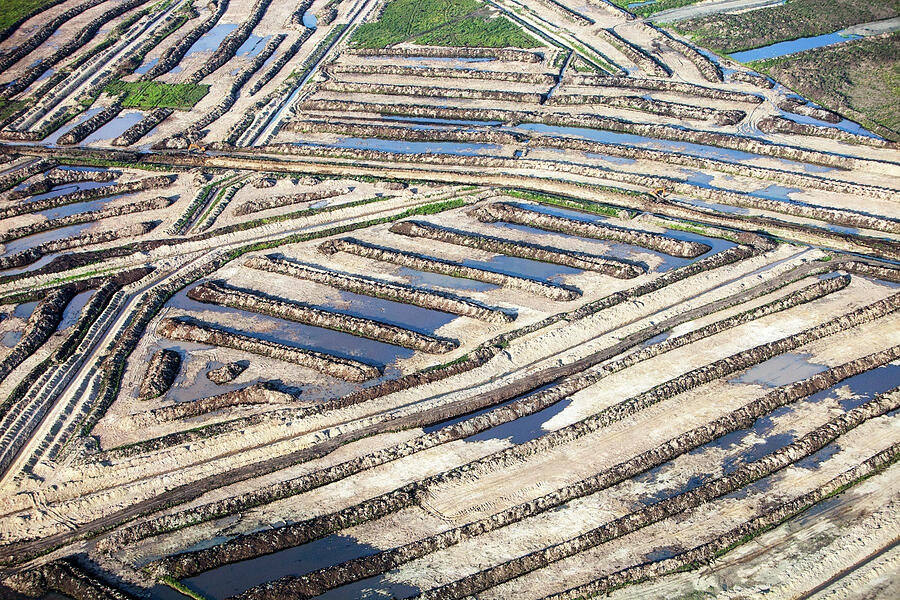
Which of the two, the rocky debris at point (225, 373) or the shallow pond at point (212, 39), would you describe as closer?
the rocky debris at point (225, 373)

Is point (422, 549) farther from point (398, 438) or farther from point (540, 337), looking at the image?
point (540, 337)

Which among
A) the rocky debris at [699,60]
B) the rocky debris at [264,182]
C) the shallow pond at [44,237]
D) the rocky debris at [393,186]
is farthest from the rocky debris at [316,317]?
the rocky debris at [699,60]

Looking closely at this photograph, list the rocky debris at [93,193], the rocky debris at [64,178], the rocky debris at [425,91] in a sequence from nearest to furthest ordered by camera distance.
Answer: the rocky debris at [93,193] → the rocky debris at [64,178] → the rocky debris at [425,91]

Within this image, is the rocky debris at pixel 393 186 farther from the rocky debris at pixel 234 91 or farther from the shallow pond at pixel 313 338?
the rocky debris at pixel 234 91

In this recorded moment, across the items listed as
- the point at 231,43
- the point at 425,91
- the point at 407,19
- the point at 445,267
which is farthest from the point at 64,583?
the point at 407,19

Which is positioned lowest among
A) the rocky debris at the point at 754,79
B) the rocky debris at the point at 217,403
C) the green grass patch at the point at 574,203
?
the rocky debris at the point at 217,403

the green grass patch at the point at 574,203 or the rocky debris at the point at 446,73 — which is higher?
the rocky debris at the point at 446,73

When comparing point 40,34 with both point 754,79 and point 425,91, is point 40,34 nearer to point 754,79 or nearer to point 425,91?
point 425,91
